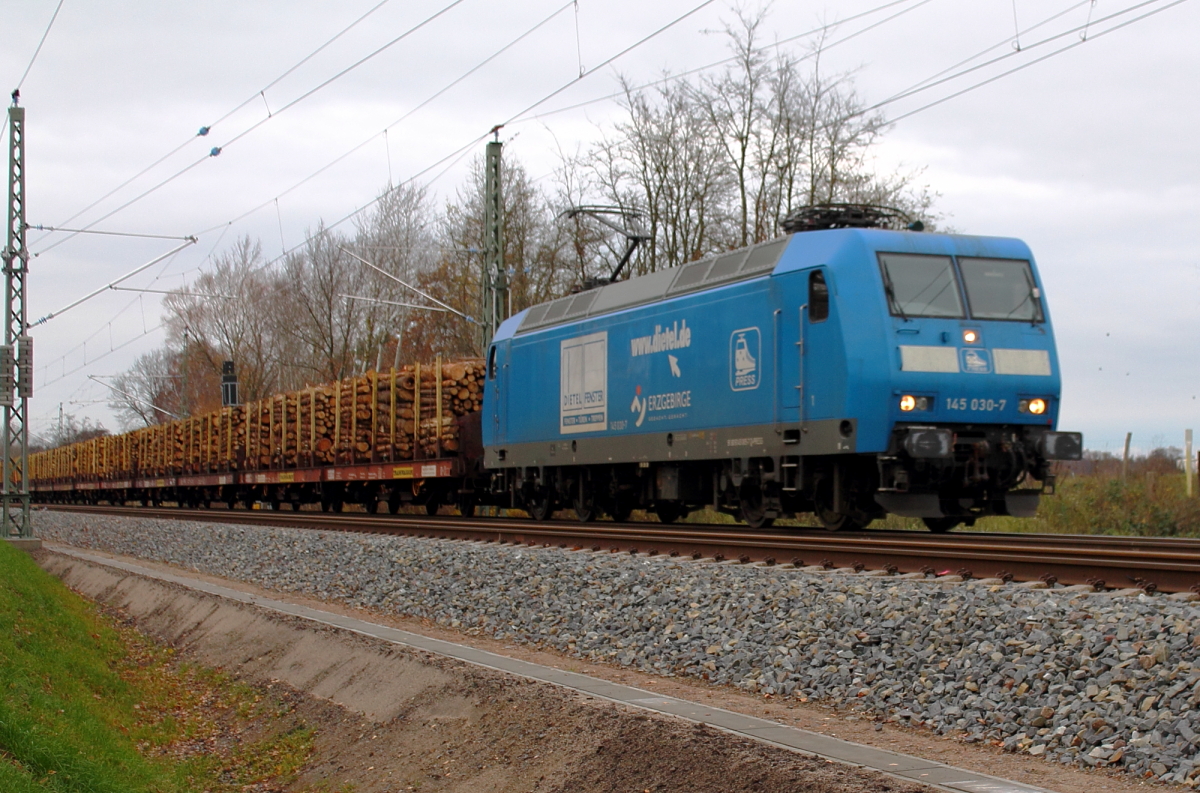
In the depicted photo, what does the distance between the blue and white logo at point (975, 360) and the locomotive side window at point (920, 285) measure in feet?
1.52

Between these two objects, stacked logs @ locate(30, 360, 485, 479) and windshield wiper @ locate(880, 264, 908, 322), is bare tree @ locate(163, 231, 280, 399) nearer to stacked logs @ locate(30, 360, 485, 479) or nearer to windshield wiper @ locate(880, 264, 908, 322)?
stacked logs @ locate(30, 360, 485, 479)

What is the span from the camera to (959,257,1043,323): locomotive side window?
531 inches

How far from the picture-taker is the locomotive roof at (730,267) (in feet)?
44.1

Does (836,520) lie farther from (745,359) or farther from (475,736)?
(475,736)

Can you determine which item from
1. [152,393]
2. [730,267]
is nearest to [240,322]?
[152,393]

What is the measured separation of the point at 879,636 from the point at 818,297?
6.70 m

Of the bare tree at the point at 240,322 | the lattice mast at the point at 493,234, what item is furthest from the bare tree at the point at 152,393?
the lattice mast at the point at 493,234

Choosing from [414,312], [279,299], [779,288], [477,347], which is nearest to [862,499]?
[779,288]

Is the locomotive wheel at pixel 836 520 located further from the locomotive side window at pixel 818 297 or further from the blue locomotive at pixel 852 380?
the locomotive side window at pixel 818 297

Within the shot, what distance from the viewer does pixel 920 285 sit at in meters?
13.3

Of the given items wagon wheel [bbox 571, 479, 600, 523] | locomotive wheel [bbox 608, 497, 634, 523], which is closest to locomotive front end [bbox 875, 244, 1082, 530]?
locomotive wheel [bbox 608, 497, 634, 523]

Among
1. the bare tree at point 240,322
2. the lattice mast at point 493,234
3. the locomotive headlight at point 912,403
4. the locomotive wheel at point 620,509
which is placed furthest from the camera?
the bare tree at point 240,322

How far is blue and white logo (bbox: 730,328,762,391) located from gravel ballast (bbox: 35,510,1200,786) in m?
3.42

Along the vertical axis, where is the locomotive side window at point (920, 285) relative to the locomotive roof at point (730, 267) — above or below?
below
